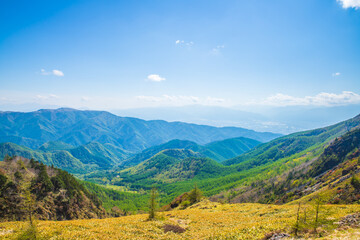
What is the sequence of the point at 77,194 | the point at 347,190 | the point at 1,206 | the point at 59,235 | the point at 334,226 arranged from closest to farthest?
1. the point at 334,226
2. the point at 59,235
3. the point at 1,206
4. the point at 347,190
5. the point at 77,194

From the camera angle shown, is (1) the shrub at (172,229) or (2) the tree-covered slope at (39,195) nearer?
(1) the shrub at (172,229)

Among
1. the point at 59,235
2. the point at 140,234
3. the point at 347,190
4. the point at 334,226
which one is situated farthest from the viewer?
the point at 347,190

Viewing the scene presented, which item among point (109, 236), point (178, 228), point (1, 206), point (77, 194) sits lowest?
point (77, 194)

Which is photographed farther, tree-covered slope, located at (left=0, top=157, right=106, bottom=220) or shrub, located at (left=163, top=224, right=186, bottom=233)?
tree-covered slope, located at (left=0, top=157, right=106, bottom=220)

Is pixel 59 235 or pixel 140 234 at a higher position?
pixel 59 235

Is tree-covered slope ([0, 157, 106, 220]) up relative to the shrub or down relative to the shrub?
down

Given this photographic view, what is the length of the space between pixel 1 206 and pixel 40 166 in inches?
1780

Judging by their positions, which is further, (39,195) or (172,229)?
(39,195)

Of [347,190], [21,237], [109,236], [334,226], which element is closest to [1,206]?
[21,237]

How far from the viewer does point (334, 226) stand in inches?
1104

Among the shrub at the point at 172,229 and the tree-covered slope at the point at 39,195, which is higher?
the shrub at the point at 172,229

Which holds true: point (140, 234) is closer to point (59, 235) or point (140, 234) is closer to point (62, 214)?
point (59, 235)

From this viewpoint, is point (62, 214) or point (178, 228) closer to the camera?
point (178, 228)

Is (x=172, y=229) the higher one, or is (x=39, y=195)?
(x=172, y=229)
